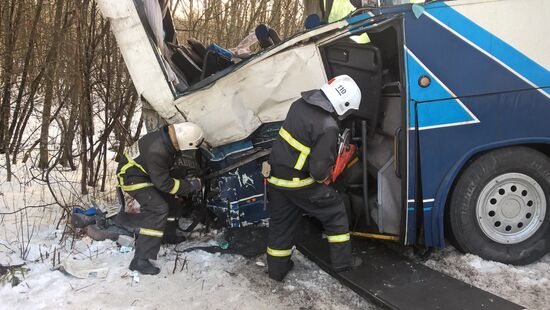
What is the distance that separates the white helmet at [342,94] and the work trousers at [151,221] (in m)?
1.75

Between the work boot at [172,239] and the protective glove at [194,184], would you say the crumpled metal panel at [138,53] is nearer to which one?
the protective glove at [194,184]

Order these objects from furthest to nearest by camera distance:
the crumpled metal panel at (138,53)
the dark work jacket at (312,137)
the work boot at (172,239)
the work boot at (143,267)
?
the work boot at (172,239) → the work boot at (143,267) → the crumpled metal panel at (138,53) → the dark work jacket at (312,137)

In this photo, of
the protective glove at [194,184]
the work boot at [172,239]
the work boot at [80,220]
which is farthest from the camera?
the work boot at [80,220]

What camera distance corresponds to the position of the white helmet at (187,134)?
3799 mm

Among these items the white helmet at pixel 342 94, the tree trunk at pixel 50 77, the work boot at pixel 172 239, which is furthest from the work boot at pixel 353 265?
the tree trunk at pixel 50 77

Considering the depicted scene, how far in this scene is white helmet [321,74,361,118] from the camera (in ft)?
11.3

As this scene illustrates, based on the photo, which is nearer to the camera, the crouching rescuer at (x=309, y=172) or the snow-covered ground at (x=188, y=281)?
the snow-covered ground at (x=188, y=281)

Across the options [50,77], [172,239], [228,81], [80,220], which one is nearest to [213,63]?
[228,81]

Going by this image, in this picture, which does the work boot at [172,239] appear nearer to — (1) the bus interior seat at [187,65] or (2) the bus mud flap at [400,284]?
(2) the bus mud flap at [400,284]

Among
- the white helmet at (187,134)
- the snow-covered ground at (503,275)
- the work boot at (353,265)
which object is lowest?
the snow-covered ground at (503,275)

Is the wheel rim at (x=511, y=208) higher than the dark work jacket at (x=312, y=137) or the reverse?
the reverse

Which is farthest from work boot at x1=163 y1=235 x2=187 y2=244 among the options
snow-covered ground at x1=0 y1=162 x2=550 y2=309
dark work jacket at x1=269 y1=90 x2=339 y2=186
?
dark work jacket at x1=269 y1=90 x2=339 y2=186

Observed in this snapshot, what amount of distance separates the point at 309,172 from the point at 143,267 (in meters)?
1.60

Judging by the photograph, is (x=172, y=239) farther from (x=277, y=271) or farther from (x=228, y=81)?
(x=228, y=81)
